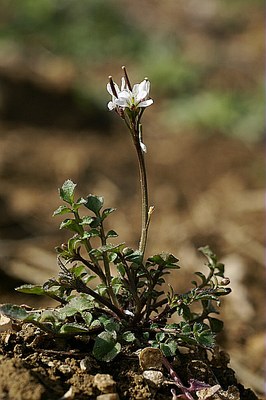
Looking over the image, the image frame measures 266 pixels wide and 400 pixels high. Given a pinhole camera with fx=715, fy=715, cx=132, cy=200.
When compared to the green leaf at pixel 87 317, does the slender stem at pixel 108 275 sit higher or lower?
higher

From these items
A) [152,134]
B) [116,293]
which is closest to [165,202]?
[152,134]

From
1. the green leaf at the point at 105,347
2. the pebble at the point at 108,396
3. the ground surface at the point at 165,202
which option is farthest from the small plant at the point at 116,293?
the ground surface at the point at 165,202

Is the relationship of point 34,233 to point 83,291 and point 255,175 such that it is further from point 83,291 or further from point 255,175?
point 83,291

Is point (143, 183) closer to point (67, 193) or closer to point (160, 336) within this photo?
point (67, 193)

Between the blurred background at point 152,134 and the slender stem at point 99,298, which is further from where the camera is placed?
the blurred background at point 152,134

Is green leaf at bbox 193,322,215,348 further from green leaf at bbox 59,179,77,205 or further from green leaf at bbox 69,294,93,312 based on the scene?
green leaf at bbox 59,179,77,205

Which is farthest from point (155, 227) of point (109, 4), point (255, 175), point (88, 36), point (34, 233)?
point (109, 4)

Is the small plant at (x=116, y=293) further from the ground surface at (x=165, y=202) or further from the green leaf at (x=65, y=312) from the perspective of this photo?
the ground surface at (x=165, y=202)
